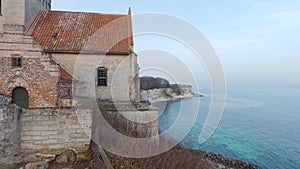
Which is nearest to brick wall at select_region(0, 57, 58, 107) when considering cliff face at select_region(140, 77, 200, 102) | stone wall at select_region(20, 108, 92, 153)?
stone wall at select_region(20, 108, 92, 153)

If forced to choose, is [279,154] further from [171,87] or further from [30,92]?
[171,87]

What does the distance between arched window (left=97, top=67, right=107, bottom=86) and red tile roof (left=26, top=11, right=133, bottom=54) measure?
1.33 m

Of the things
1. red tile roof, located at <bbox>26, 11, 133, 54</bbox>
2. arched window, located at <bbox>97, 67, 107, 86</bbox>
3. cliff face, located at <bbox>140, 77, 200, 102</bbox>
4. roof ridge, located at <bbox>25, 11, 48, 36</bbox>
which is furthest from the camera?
cliff face, located at <bbox>140, 77, 200, 102</bbox>

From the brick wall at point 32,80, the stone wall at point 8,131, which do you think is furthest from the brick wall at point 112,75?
the stone wall at point 8,131

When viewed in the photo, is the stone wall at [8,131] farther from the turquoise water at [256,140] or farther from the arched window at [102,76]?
the turquoise water at [256,140]

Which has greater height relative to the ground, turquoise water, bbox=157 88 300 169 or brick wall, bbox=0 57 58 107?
brick wall, bbox=0 57 58 107

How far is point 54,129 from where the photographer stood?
30.6 feet

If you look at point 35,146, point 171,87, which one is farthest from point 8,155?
point 171,87

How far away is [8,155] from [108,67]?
9.36 meters

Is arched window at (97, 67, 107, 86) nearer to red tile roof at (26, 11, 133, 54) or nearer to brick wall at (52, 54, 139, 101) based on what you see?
brick wall at (52, 54, 139, 101)

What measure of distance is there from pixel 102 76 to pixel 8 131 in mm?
8917

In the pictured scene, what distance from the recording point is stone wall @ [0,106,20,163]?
8188mm

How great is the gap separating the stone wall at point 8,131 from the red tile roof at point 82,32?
8.13 meters

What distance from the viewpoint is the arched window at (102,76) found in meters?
16.7
